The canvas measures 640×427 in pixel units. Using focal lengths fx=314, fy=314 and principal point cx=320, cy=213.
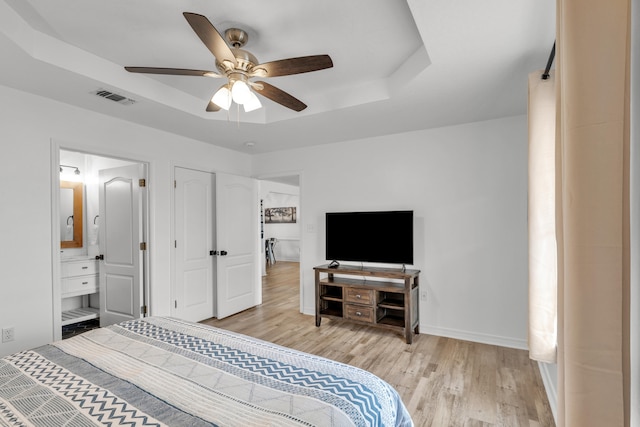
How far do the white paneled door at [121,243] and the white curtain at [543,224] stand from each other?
3.81 m

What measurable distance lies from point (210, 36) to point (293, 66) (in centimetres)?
46

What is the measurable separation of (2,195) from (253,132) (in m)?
2.32

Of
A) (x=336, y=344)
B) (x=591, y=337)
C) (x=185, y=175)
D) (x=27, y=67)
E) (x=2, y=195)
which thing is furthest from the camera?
(x=185, y=175)

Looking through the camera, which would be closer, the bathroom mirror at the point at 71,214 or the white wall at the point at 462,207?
the white wall at the point at 462,207

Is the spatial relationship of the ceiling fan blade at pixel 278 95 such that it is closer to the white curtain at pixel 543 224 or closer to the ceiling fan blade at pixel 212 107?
the ceiling fan blade at pixel 212 107

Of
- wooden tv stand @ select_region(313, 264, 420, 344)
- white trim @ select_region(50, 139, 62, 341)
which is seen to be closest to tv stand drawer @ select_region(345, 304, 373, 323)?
wooden tv stand @ select_region(313, 264, 420, 344)

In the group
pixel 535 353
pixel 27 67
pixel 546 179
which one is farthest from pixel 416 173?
pixel 27 67

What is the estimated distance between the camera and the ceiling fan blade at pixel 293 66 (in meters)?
1.73

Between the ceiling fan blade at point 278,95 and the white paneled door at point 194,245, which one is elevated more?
the ceiling fan blade at point 278,95

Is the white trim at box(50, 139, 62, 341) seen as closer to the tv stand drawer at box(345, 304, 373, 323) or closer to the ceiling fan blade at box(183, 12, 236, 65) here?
the ceiling fan blade at box(183, 12, 236, 65)

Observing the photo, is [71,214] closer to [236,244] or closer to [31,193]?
[31,193]

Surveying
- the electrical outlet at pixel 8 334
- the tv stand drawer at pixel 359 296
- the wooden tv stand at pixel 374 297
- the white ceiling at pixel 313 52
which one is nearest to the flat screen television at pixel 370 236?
the wooden tv stand at pixel 374 297

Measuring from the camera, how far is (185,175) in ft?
13.2

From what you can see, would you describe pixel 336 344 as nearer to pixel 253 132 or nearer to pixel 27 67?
pixel 253 132
